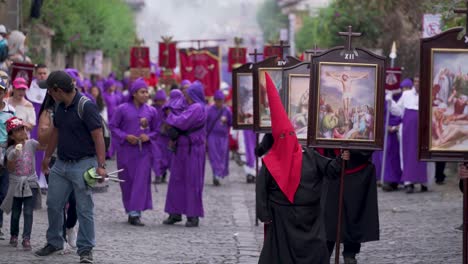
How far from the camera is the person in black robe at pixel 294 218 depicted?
388 inches

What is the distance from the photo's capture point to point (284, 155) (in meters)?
9.70

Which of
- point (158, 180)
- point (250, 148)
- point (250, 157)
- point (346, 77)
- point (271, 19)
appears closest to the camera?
point (346, 77)

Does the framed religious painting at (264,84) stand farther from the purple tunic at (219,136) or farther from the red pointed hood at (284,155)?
the purple tunic at (219,136)

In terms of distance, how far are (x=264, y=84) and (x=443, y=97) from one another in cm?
584

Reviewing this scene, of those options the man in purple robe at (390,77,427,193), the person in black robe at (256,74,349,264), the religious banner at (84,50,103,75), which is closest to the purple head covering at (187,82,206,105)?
the man in purple robe at (390,77,427,193)

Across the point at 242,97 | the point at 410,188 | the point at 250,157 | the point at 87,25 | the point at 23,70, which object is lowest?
the point at 410,188

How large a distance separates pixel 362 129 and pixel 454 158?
153cm

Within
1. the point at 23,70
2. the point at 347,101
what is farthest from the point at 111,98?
the point at 347,101

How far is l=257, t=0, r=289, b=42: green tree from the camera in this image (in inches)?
3369

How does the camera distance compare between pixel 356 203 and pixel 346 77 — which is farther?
pixel 356 203

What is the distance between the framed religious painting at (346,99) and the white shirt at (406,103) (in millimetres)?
10304

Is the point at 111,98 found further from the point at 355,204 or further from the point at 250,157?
the point at 355,204

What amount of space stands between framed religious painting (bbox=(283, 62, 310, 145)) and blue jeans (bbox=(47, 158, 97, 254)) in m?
2.60

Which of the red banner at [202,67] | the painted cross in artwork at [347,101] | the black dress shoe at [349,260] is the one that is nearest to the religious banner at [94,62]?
the red banner at [202,67]
